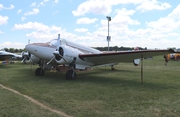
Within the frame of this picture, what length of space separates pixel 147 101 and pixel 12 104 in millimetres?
4113

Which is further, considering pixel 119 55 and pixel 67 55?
pixel 67 55

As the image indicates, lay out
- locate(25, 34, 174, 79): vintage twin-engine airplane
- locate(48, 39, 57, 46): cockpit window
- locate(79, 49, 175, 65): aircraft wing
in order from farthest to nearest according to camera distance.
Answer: locate(48, 39, 57, 46): cockpit window → locate(25, 34, 174, 79): vintage twin-engine airplane → locate(79, 49, 175, 65): aircraft wing

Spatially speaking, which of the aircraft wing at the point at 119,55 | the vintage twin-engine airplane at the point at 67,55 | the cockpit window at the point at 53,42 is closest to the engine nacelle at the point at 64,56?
the vintage twin-engine airplane at the point at 67,55

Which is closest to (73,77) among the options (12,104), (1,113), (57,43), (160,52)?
(57,43)

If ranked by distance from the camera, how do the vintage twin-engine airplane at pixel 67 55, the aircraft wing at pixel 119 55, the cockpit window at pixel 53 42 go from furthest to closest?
the cockpit window at pixel 53 42
the vintage twin-engine airplane at pixel 67 55
the aircraft wing at pixel 119 55

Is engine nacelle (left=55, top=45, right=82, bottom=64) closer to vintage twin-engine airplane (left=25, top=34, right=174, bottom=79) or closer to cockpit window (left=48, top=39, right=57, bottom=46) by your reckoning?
vintage twin-engine airplane (left=25, top=34, right=174, bottom=79)

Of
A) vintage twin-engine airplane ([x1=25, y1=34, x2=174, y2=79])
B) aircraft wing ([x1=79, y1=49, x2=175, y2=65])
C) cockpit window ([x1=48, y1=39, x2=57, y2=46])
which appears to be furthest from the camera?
cockpit window ([x1=48, y1=39, x2=57, y2=46])

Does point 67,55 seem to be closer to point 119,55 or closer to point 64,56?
point 64,56

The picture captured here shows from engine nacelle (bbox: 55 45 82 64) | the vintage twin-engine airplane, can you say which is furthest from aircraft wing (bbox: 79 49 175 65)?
engine nacelle (bbox: 55 45 82 64)

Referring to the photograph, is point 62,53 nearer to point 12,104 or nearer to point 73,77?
point 73,77

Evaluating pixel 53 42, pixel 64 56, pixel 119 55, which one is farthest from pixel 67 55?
pixel 119 55

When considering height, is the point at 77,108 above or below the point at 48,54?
below

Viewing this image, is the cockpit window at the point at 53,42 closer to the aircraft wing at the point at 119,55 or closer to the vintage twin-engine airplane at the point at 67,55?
the vintage twin-engine airplane at the point at 67,55

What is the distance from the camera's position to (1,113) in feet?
16.3
